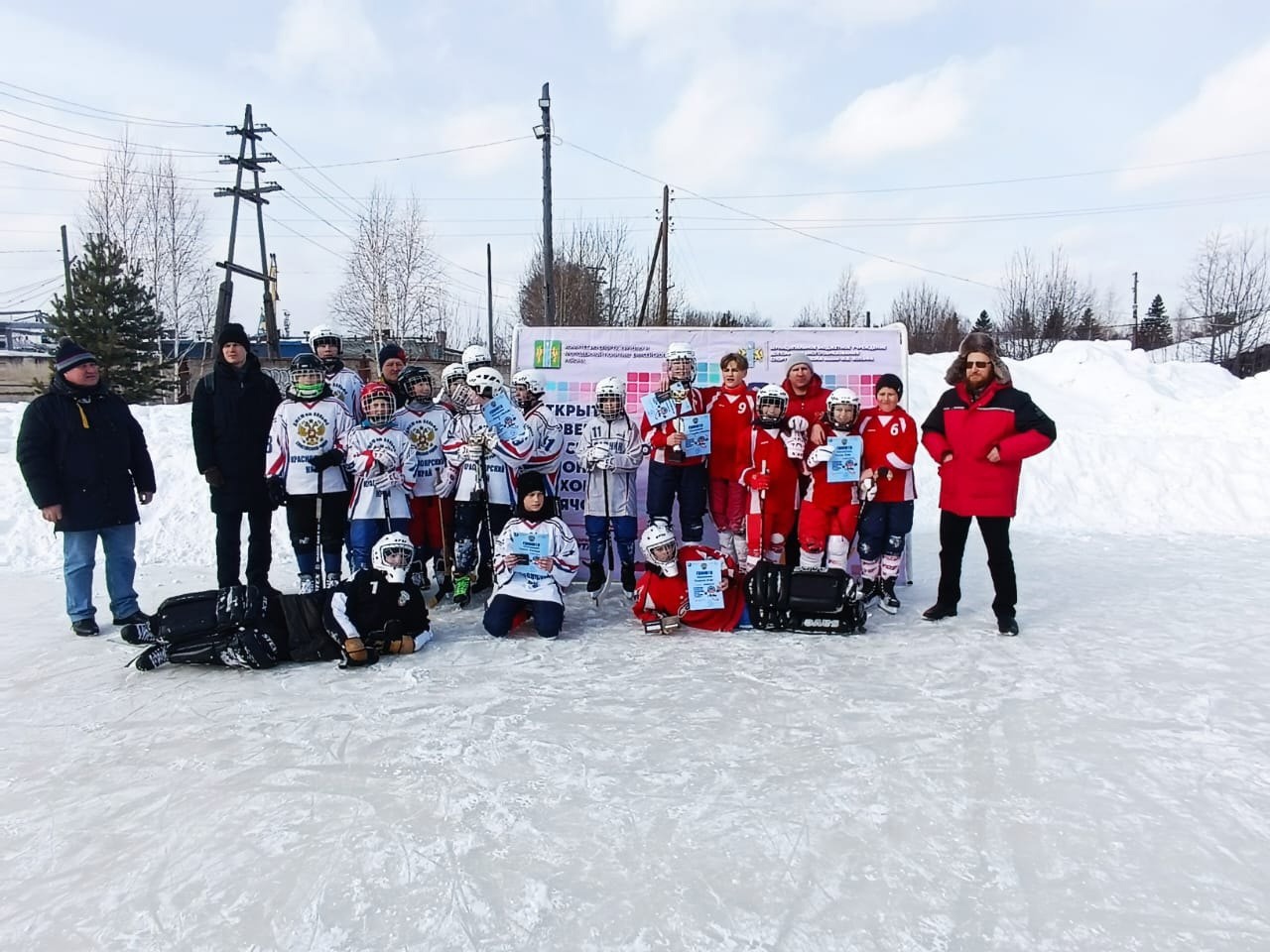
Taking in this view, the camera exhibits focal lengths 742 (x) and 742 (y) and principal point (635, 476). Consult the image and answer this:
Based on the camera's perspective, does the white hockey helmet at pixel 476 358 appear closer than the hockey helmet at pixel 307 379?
No

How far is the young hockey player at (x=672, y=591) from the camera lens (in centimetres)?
487

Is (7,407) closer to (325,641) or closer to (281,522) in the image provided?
(281,522)

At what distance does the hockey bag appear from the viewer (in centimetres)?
470

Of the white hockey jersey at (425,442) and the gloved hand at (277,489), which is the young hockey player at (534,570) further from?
the gloved hand at (277,489)

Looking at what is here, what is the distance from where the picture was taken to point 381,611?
4.35m

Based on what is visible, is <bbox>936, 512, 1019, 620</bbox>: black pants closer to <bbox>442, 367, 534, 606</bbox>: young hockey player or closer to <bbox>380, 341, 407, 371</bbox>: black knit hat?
<bbox>442, 367, 534, 606</bbox>: young hockey player

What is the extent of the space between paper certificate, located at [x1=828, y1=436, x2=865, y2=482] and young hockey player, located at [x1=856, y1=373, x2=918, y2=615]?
0.08 m

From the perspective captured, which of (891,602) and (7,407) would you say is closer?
(891,602)

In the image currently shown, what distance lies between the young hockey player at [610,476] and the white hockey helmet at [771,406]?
3.00 ft

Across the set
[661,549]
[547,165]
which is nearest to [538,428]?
[661,549]

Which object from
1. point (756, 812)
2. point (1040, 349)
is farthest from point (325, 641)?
point (1040, 349)

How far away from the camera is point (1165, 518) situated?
8.61 meters

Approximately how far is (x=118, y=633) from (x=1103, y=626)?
634 centimetres

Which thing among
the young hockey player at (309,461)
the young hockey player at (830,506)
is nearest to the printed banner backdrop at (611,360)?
the young hockey player at (830,506)
